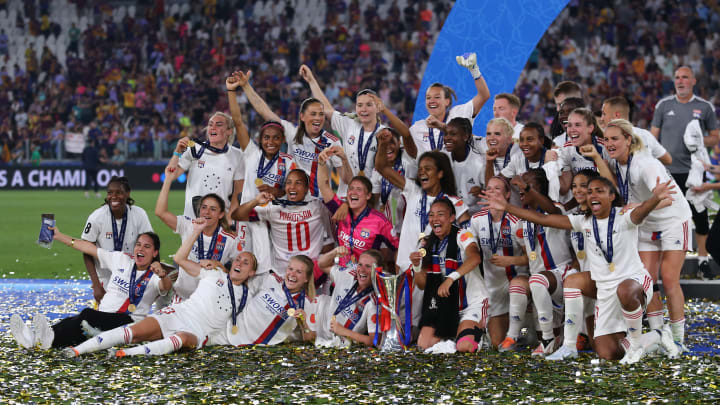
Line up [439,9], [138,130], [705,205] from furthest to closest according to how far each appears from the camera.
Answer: [439,9], [138,130], [705,205]

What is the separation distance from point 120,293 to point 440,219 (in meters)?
2.49

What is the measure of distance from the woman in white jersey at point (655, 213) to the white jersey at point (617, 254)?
392 millimetres

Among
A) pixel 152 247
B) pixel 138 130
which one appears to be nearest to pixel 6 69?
pixel 138 130

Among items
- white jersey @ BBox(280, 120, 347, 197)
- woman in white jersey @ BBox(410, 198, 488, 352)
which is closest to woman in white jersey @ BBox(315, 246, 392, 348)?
woman in white jersey @ BBox(410, 198, 488, 352)

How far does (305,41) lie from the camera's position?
26.5 m

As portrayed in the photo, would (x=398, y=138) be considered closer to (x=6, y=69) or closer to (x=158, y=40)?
(x=158, y=40)

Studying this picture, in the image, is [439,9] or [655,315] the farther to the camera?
[439,9]

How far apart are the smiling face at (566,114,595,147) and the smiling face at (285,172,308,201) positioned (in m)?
2.13

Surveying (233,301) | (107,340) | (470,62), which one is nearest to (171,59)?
(470,62)

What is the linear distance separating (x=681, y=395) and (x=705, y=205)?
4126 mm

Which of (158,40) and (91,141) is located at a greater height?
(158,40)

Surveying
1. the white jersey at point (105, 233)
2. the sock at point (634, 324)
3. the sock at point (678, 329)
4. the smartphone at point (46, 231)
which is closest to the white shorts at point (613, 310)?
the sock at point (634, 324)

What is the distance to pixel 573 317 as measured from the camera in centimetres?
564

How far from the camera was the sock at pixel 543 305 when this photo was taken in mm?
5812
